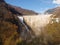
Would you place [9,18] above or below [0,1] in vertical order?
below

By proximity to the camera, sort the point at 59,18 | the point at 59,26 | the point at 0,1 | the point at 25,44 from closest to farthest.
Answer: the point at 25,44
the point at 59,26
the point at 0,1
the point at 59,18

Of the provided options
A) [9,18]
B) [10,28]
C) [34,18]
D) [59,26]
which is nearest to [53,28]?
[59,26]

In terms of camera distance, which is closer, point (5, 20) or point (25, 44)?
point (25, 44)

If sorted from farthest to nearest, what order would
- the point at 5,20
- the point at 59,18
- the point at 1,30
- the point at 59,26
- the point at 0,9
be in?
the point at 59,18 < the point at 59,26 < the point at 0,9 < the point at 5,20 < the point at 1,30

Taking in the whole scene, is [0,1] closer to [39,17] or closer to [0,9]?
[0,9]

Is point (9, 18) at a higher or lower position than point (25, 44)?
higher

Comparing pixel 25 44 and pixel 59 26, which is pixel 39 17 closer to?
pixel 59 26

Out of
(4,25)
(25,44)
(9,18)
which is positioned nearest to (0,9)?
(9,18)

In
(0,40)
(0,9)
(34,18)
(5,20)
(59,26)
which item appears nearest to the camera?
(0,40)

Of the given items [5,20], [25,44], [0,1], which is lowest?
[25,44]
